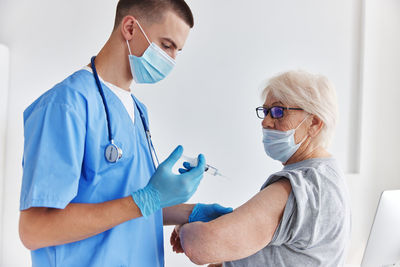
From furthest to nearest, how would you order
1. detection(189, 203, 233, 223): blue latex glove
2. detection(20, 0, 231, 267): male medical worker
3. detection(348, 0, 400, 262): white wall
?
detection(348, 0, 400, 262): white wall
detection(189, 203, 233, 223): blue latex glove
detection(20, 0, 231, 267): male medical worker

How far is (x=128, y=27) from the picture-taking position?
3.56 ft

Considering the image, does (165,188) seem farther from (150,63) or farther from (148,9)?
(148,9)

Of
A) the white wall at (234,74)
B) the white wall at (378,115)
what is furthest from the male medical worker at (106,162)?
the white wall at (378,115)

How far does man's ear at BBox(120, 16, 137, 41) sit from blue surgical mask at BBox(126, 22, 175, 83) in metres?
0.02

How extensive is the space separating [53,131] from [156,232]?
509 millimetres

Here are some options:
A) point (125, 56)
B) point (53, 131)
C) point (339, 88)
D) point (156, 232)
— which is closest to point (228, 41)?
point (339, 88)

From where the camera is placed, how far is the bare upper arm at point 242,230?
98 centimetres

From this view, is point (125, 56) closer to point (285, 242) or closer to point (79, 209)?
point (79, 209)

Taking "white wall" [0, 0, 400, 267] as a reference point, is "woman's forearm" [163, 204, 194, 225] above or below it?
below

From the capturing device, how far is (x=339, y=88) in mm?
2553

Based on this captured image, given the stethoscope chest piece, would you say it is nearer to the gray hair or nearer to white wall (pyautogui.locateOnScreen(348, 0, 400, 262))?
the gray hair

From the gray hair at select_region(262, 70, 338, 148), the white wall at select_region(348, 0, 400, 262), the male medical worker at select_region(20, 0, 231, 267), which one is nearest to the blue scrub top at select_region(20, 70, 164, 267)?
the male medical worker at select_region(20, 0, 231, 267)

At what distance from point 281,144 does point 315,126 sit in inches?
5.5

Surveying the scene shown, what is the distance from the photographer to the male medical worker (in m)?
0.81
